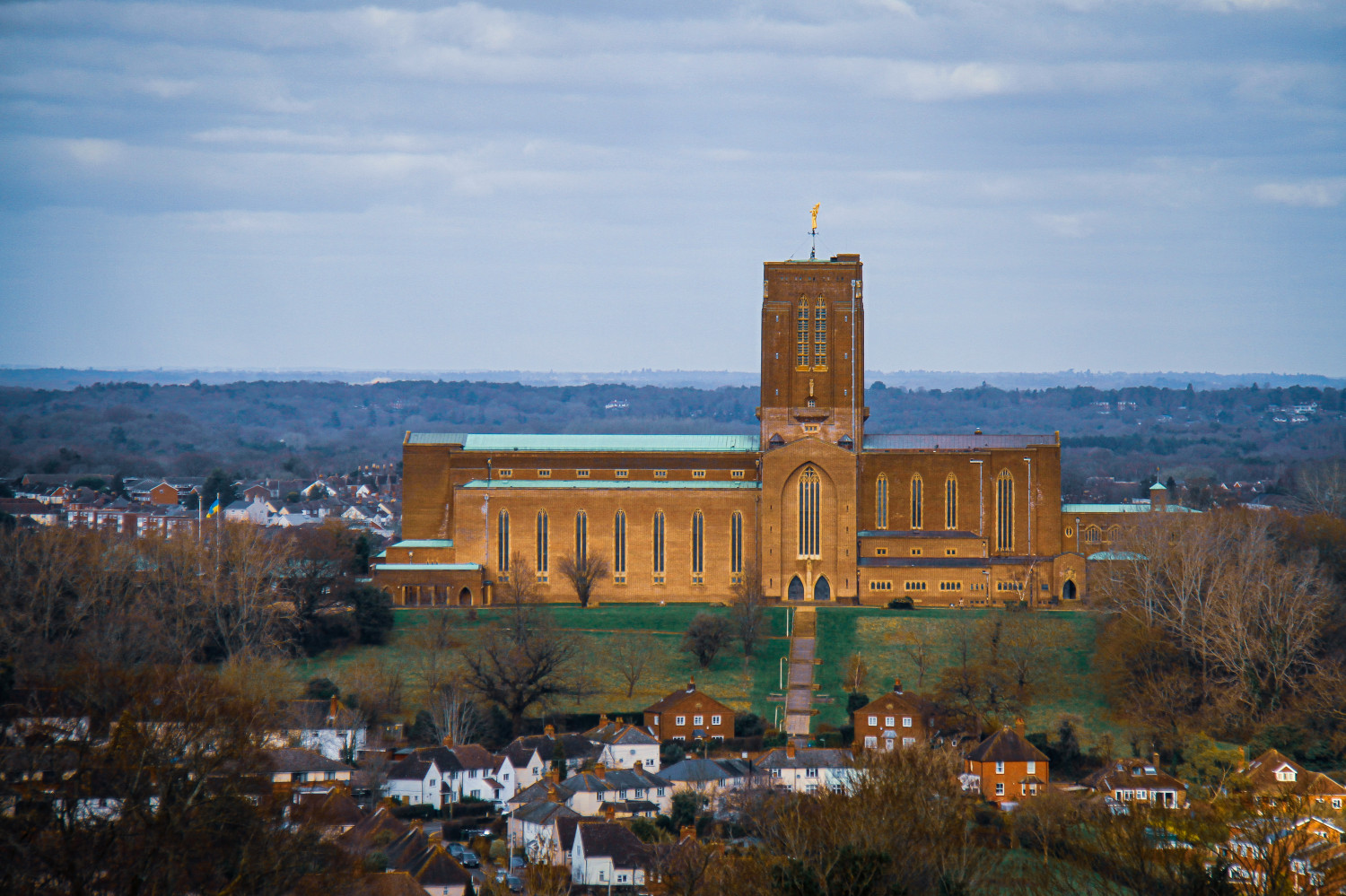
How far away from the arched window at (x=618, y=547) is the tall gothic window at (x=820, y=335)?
12625 millimetres

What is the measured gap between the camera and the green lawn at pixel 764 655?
7206 centimetres

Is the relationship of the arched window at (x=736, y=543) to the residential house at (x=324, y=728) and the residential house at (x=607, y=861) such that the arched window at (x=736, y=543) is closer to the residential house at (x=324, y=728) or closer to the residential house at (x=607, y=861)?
the residential house at (x=324, y=728)

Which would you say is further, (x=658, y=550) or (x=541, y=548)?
(x=658, y=550)

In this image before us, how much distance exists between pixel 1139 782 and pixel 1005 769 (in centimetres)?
441

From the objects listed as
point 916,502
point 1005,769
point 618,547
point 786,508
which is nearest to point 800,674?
point 786,508

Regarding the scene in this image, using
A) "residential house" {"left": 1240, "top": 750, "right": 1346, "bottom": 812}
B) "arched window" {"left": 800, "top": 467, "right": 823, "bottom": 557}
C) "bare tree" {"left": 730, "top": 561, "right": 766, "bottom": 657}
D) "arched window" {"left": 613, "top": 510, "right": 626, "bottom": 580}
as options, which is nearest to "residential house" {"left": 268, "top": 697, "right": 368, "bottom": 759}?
"bare tree" {"left": 730, "top": 561, "right": 766, "bottom": 657}

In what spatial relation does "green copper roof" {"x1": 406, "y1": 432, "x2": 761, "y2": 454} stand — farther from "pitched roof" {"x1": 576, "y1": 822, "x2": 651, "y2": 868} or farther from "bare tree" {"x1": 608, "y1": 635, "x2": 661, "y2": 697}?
"pitched roof" {"x1": 576, "y1": 822, "x2": 651, "y2": 868}

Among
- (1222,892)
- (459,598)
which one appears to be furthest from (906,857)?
(459,598)

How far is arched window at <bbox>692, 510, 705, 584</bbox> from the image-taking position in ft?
295

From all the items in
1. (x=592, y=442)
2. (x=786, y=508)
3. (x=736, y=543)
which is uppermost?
(x=592, y=442)

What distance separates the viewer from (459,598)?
88.0 meters

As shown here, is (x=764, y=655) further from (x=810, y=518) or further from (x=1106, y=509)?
(x=1106, y=509)

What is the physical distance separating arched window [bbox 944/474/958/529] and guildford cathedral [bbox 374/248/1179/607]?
62 millimetres

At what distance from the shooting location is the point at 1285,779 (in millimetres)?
58656
